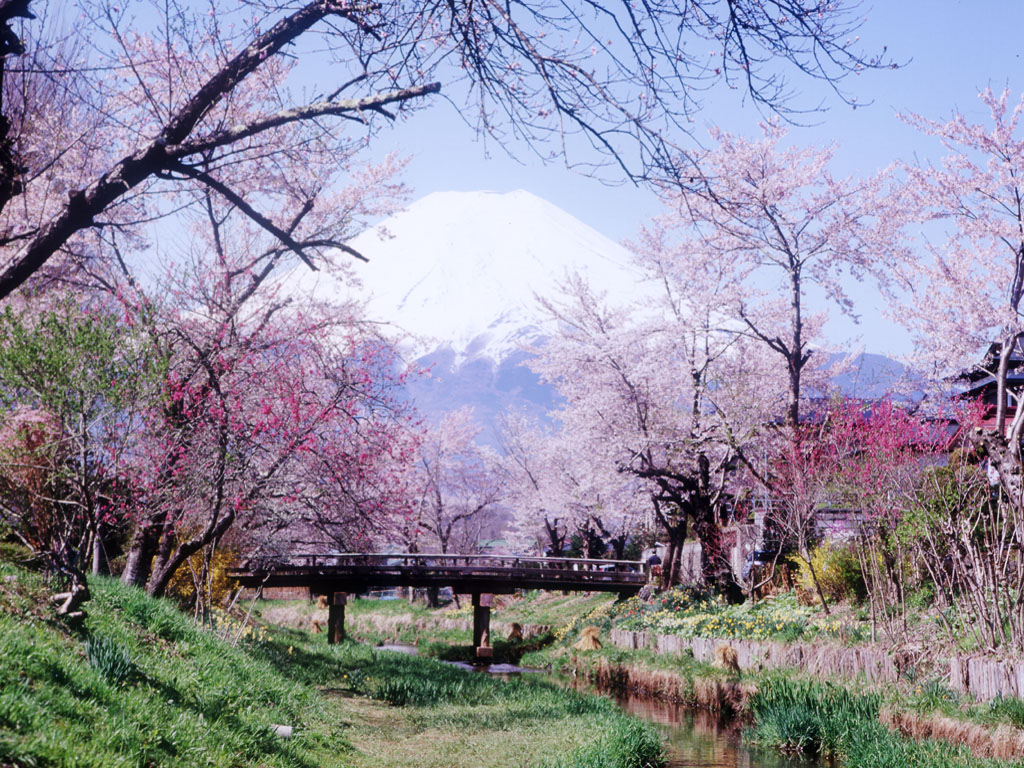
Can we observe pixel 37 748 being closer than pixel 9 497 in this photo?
Yes

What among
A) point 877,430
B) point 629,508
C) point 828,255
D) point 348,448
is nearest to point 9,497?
point 348,448

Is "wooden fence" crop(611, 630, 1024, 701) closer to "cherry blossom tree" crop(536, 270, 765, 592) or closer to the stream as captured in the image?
the stream

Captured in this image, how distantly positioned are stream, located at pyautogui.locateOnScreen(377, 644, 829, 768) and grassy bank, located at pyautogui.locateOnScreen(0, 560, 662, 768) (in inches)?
30.8

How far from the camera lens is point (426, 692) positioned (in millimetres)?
13727

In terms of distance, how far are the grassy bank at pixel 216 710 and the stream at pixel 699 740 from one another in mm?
782

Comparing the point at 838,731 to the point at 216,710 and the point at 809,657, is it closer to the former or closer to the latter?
the point at 809,657

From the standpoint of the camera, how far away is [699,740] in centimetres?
1271

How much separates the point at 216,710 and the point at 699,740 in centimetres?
837

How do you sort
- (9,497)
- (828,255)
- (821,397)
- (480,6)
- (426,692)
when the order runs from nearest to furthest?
1. (480,6)
2. (9,497)
3. (426,692)
4. (828,255)
5. (821,397)

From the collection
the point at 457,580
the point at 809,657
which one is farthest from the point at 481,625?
the point at 809,657

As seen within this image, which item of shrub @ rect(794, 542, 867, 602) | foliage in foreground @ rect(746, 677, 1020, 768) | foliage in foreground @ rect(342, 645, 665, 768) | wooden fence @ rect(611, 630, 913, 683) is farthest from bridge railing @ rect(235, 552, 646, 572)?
foliage in foreground @ rect(746, 677, 1020, 768)

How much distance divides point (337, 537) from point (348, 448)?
2.55m

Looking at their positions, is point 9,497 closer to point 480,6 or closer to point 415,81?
point 415,81

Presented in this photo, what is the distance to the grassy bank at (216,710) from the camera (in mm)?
5000
